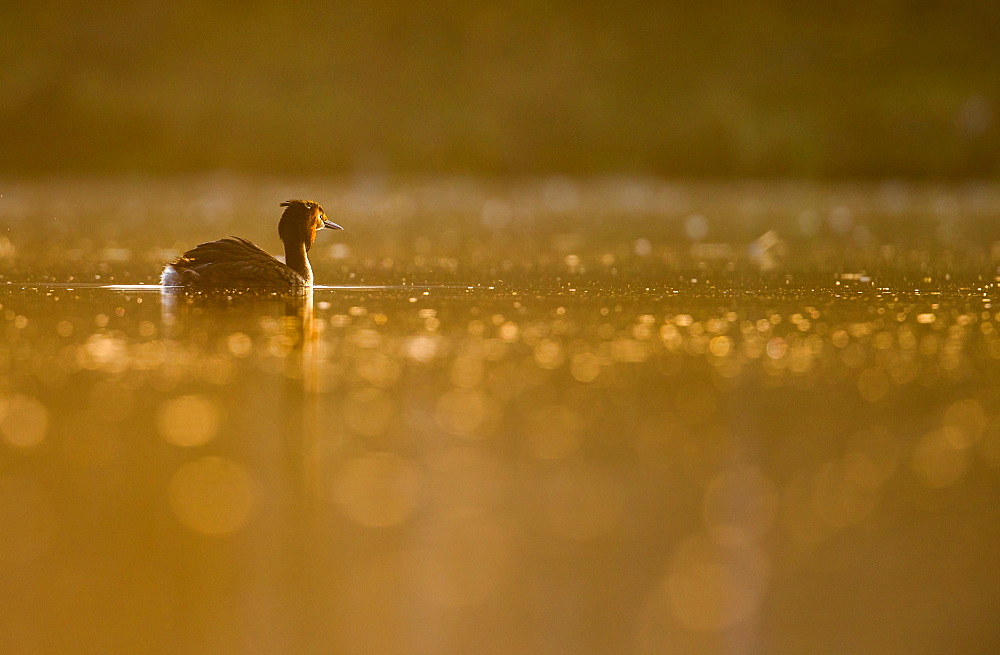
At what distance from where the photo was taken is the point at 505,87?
99.4 meters

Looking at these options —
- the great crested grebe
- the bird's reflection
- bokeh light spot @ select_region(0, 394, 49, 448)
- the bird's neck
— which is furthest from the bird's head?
bokeh light spot @ select_region(0, 394, 49, 448)

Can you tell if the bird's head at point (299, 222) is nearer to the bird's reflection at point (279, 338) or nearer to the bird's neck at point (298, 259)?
the bird's neck at point (298, 259)

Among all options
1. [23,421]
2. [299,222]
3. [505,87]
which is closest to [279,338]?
[23,421]

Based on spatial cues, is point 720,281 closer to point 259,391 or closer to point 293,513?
point 259,391

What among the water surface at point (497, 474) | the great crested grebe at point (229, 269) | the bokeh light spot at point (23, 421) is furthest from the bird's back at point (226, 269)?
the bokeh light spot at point (23, 421)

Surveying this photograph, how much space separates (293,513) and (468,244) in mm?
17170

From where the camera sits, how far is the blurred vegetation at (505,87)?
80.7m

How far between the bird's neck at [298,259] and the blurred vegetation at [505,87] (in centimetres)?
5740

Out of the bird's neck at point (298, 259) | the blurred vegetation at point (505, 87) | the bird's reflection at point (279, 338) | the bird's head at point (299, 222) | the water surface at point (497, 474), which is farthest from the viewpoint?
the blurred vegetation at point (505, 87)

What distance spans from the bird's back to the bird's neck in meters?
0.61

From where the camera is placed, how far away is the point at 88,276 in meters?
17.2

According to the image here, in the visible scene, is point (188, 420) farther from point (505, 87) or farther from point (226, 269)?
point (505, 87)

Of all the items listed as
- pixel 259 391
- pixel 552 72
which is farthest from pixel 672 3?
pixel 259 391

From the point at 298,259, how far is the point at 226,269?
1.05m
